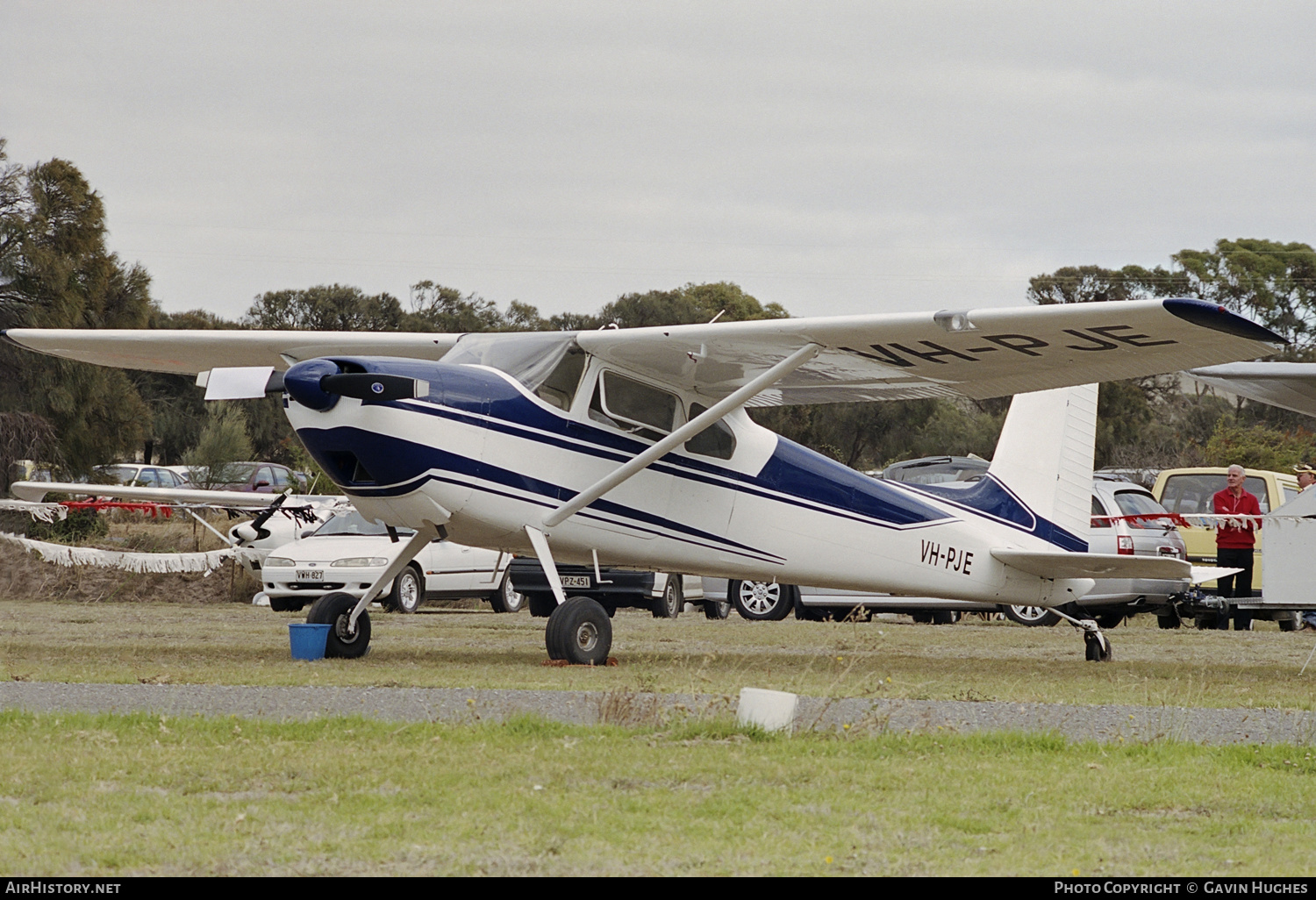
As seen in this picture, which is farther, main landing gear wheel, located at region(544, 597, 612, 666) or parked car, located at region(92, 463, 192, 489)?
parked car, located at region(92, 463, 192, 489)

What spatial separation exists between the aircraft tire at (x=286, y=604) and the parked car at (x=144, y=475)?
15299 millimetres

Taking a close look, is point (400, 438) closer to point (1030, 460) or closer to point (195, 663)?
point (195, 663)

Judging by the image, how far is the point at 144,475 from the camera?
4372cm

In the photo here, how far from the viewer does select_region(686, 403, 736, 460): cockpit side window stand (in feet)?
39.2

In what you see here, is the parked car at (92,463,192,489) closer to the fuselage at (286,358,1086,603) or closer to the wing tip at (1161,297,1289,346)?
the fuselage at (286,358,1086,603)

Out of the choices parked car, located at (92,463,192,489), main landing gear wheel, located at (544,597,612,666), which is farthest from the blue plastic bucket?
parked car, located at (92,463,192,489)

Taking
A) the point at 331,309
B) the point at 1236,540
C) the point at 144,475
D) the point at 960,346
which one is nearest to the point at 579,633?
the point at 960,346

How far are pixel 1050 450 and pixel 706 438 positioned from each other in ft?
12.7

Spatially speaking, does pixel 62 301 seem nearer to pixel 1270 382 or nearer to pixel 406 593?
pixel 406 593

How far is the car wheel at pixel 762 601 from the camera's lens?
19.9 m

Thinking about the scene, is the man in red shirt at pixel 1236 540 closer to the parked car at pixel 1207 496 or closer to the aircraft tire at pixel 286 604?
the parked car at pixel 1207 496

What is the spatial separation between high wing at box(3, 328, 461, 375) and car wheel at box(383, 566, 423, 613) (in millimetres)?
5622

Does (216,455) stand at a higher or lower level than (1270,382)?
lower

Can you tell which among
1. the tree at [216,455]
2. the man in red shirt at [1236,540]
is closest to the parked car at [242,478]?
the tree at [216,455]
